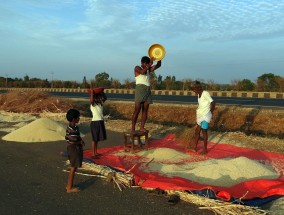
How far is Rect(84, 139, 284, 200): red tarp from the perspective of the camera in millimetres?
5538

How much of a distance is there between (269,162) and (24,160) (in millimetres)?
5189

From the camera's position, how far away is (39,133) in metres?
10.8

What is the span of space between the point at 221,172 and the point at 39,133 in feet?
20.0

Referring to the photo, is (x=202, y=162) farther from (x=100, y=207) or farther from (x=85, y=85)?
(x=85, y=85)

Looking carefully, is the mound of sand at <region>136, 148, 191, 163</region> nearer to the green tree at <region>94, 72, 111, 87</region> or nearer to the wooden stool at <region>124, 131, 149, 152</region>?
the wooden stool at <region>124, 131, 149, 152</region>

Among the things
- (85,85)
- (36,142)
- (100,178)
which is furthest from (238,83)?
(100,178)

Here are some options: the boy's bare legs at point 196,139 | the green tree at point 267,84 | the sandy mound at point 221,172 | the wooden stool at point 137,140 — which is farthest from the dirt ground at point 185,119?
the green tree at point 267,84

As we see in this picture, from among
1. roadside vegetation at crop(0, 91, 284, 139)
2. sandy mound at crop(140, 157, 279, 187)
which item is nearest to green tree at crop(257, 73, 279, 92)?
roadside vegetation at crop(0, 91, 284, 139)

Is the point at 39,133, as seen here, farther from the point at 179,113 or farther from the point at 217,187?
the point at 179,113

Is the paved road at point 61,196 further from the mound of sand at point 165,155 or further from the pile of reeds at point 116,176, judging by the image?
the mound of sand at point 165,155

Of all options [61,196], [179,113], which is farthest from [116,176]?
[179,113]

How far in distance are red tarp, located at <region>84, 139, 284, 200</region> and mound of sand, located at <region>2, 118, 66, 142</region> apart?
2062 mm

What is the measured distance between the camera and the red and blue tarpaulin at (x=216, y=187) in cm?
549

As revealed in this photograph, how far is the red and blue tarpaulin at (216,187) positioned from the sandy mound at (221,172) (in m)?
0.17
